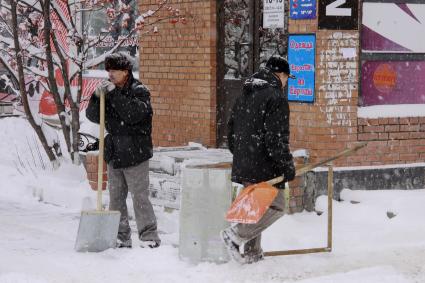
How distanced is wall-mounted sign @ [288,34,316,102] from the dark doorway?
1.07 ft

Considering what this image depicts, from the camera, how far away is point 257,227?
7566mm

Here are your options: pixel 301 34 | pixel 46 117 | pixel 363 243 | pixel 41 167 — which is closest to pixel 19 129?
pixel 46 117

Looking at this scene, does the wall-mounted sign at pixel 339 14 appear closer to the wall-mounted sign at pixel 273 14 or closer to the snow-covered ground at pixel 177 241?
the wall-mounted sign at pixel 273 14

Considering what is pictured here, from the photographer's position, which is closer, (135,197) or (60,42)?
(135,197)

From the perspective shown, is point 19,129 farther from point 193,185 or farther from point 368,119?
point 193,185

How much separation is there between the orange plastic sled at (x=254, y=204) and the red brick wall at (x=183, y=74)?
420 centimetres

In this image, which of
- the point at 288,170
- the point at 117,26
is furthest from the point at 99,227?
the point at 117,26

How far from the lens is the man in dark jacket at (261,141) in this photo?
7344mm

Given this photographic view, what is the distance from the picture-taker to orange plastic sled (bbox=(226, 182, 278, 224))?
729cm

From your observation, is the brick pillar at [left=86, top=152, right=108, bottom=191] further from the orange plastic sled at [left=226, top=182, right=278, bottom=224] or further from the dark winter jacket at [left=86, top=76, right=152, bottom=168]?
the orange plastic sled at [left=226, top=182, right=278, bottom=224]

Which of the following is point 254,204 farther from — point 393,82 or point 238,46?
point 238,46

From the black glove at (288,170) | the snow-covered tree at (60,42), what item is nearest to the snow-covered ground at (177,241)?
the snow-covered tree at (60,42)

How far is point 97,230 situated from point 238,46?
3.91 metres

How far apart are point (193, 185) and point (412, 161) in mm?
3915
